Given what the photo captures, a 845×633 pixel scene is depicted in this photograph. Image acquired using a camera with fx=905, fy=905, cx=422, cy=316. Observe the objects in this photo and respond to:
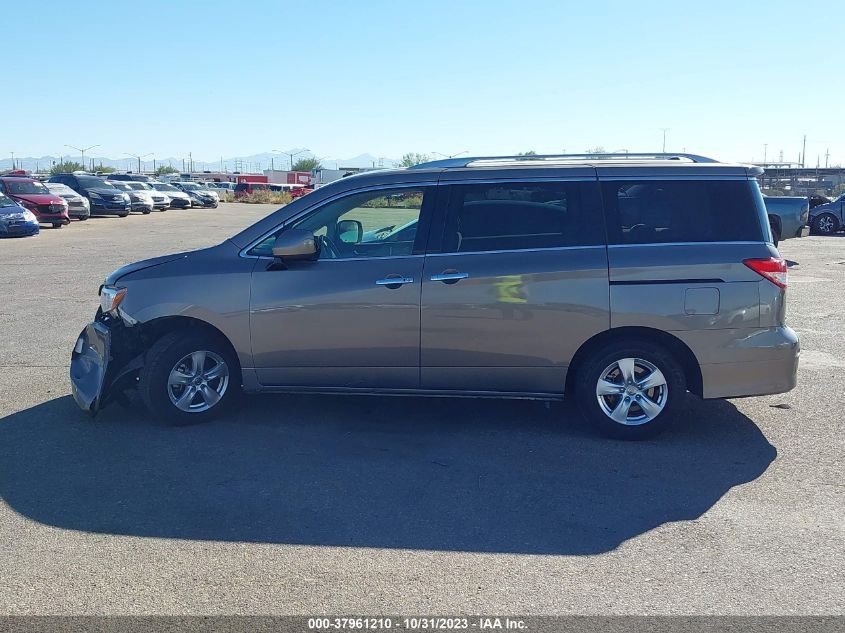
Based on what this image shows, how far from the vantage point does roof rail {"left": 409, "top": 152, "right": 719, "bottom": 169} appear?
7.00 meters

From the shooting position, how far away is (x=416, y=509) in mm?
5242

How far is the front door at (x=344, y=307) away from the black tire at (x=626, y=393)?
1.26 m

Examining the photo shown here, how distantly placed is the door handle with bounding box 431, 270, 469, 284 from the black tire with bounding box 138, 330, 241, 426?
5.56ft

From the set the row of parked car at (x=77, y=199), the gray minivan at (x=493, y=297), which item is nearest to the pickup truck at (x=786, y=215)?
the gray minivan at (x=493, y=297)

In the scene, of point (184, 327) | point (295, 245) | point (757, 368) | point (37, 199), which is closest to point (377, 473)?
point (295, 245)

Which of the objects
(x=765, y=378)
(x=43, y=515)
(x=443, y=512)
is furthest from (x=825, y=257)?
(x=43, y=515)

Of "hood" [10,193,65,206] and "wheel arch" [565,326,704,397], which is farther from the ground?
"hood" [10,193,65,206]

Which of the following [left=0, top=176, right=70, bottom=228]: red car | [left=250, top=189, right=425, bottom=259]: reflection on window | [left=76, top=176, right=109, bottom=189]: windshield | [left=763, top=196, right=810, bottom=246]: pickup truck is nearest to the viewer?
[left=250, top=189, right=425, bottom=259]: reflection on window

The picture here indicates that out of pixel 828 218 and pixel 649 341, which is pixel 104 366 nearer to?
pixel 649 341

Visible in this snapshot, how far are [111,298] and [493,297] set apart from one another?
292 cm

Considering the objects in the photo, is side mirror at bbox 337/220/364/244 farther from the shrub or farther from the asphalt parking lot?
the shrub

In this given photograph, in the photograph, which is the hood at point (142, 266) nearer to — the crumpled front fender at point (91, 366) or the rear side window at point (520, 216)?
the crumpled front fender at point (91, 366)

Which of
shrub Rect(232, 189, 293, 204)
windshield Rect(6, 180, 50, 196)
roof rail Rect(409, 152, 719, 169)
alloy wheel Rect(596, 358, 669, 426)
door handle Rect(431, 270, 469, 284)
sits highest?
roof rail Rect(409, 152, 719, 169)

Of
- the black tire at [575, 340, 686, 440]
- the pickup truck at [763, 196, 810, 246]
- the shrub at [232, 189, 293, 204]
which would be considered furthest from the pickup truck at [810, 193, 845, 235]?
the shrub at [232, 189, 293, 204]
